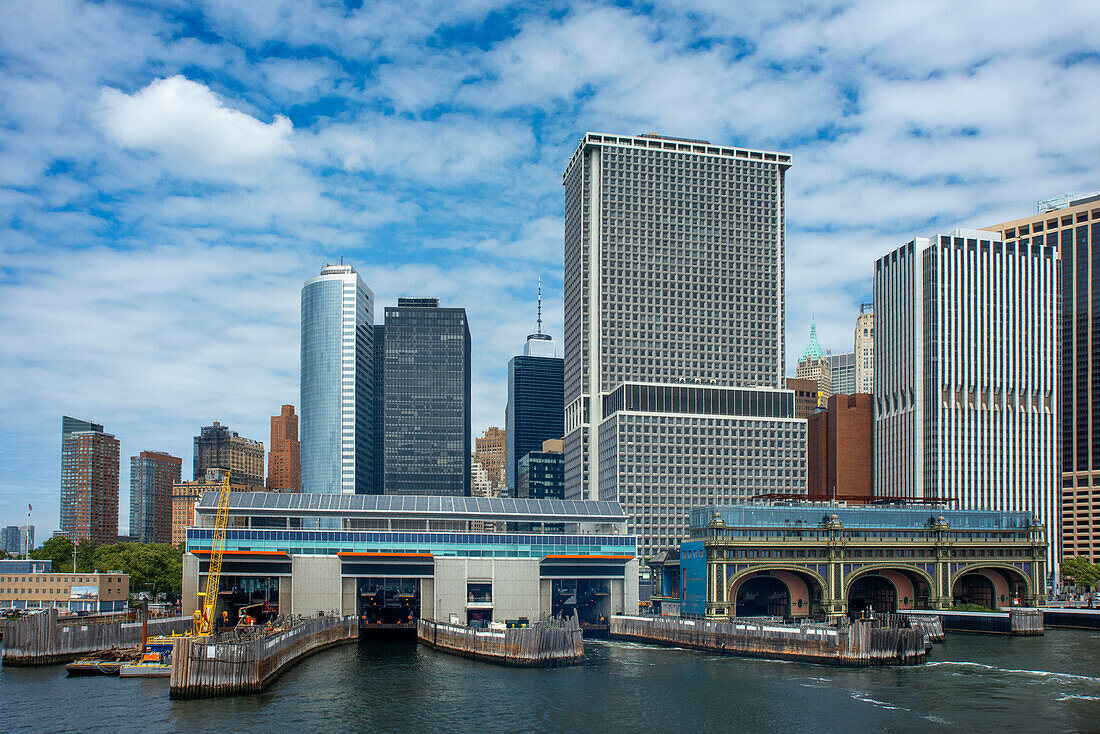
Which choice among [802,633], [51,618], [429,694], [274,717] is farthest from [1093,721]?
[51,618]

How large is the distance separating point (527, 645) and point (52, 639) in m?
67.3

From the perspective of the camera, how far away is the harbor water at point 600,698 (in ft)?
333

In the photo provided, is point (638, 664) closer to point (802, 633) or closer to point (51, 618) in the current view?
point (802, 633)

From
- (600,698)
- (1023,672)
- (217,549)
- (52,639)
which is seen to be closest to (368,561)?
(217,549)

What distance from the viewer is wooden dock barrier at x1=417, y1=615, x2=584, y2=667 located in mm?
142250

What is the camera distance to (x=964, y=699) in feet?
375

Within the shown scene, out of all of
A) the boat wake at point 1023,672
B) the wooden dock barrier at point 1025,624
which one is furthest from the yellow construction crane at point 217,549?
the wooden dock barrier at point 1025,624

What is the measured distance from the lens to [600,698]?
117m

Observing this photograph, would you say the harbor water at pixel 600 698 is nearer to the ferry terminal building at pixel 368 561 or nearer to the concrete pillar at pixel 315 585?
the concrete pillar at pixel 315 585

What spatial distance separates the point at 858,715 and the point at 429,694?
4687 cm

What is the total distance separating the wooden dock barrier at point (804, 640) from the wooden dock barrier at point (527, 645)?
24.3m

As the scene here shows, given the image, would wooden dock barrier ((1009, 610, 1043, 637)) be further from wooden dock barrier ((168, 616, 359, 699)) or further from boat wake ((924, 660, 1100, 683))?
wooden dock barrier ((168, 616, 359, 699))

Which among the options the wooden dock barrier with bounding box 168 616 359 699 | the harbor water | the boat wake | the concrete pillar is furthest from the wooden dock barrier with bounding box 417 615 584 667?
the boat wake

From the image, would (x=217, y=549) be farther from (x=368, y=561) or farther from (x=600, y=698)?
(x=600, y=698)
